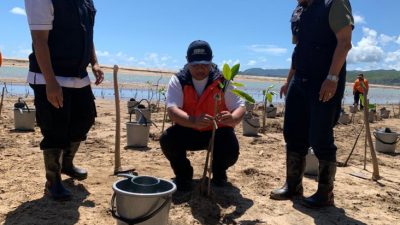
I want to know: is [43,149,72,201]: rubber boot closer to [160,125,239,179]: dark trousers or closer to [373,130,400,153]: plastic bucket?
[160,125,239,179]: dark trousers

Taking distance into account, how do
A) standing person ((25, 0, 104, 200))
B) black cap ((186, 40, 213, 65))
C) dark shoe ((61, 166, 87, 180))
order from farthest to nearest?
dark shoe ((61, 166, 87, 180)) → black cap ((186, 40, 213, 65)) → standing person ((25, 0, 104, 200))

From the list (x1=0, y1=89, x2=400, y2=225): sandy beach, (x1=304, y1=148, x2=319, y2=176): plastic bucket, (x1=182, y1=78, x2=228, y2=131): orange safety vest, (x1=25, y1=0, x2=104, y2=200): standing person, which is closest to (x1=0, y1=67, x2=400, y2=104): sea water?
(x1=304, y1=148, x2=319, y2=176): plastic bucket

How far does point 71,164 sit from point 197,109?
132cm

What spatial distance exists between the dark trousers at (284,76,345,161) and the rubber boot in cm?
204

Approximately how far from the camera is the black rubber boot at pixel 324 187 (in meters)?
3.62

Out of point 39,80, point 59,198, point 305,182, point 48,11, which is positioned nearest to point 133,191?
point 59,198

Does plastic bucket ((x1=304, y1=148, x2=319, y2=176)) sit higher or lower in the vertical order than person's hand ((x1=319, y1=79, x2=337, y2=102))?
lower

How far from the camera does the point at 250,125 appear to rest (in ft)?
26.5

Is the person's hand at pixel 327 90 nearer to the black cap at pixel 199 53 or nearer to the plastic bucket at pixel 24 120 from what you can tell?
the black cap at pixel 199 53

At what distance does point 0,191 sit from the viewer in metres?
3.70

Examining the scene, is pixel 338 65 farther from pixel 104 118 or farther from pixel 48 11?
pixel 104 118

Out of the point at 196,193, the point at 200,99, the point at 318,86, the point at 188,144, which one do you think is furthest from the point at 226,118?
the point at 318,86

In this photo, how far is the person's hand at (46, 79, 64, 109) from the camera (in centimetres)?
317

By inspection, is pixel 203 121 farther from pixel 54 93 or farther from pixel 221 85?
pixel 54 93
